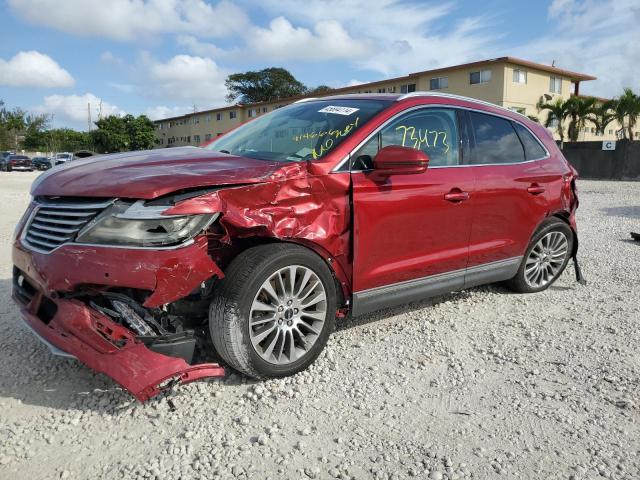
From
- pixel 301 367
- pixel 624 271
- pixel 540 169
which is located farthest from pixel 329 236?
pixel 624 271

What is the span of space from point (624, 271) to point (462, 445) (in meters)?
4.41

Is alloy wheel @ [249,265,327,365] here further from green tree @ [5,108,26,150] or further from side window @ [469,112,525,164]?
green tree @ [5,108,26,150]

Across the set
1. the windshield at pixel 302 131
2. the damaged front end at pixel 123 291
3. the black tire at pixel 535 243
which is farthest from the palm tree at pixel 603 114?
the damaged front end at pixel 123 291

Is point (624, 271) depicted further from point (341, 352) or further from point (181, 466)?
point (181, 466)

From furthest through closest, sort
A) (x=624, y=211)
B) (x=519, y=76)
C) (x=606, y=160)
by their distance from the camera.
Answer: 1. (x=519, y=76)
2. (x=606, y=160)
3. (x=624, y=211)

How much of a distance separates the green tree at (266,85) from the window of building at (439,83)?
34.9m

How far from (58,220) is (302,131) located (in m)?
1.75

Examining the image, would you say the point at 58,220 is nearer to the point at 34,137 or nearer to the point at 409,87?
the point at 409,87

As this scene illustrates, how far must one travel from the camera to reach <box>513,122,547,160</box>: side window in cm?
465

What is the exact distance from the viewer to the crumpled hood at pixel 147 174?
2.63m

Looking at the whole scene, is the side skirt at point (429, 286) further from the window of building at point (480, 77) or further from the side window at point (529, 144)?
the window of building at point (480, 77)

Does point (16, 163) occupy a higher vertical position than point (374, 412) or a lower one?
higher

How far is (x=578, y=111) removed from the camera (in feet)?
102

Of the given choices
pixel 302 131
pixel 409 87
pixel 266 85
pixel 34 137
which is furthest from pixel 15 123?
pixel 302 131
